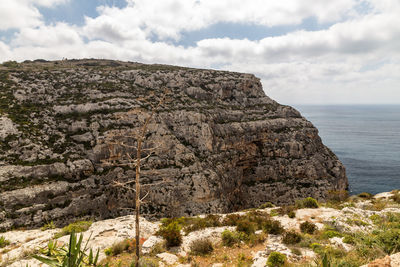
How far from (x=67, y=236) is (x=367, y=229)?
70.8 feet

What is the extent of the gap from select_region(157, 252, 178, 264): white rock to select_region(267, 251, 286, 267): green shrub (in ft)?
17.6

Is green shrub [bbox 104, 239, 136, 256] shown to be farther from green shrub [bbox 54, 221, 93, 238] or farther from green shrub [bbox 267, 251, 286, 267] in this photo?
green shrub [bbox 267, 251, 286, 267]

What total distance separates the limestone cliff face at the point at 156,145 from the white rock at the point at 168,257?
12.9m

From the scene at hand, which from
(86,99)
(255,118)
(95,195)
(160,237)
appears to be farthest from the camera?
(255,118)

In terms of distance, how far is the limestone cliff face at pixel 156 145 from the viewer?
30.8 meters

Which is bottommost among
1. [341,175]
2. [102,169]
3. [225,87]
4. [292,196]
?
[292,196]

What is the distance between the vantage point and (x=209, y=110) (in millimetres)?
53000

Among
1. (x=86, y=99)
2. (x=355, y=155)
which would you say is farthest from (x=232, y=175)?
(x=355, y=155)

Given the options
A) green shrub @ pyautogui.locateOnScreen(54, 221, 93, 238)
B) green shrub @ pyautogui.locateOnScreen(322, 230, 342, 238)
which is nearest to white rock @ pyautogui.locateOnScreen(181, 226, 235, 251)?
green shrub @ pyautogui.locateOnScreen(322, 230, 342, 238)

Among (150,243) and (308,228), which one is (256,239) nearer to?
(308,228)

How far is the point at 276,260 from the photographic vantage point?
9.84m

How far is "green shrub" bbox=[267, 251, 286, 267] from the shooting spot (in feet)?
31.9

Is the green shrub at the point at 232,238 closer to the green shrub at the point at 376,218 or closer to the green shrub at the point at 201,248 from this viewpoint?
the green shrub at the point at 201,248

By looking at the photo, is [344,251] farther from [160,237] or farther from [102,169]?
[102,169]
